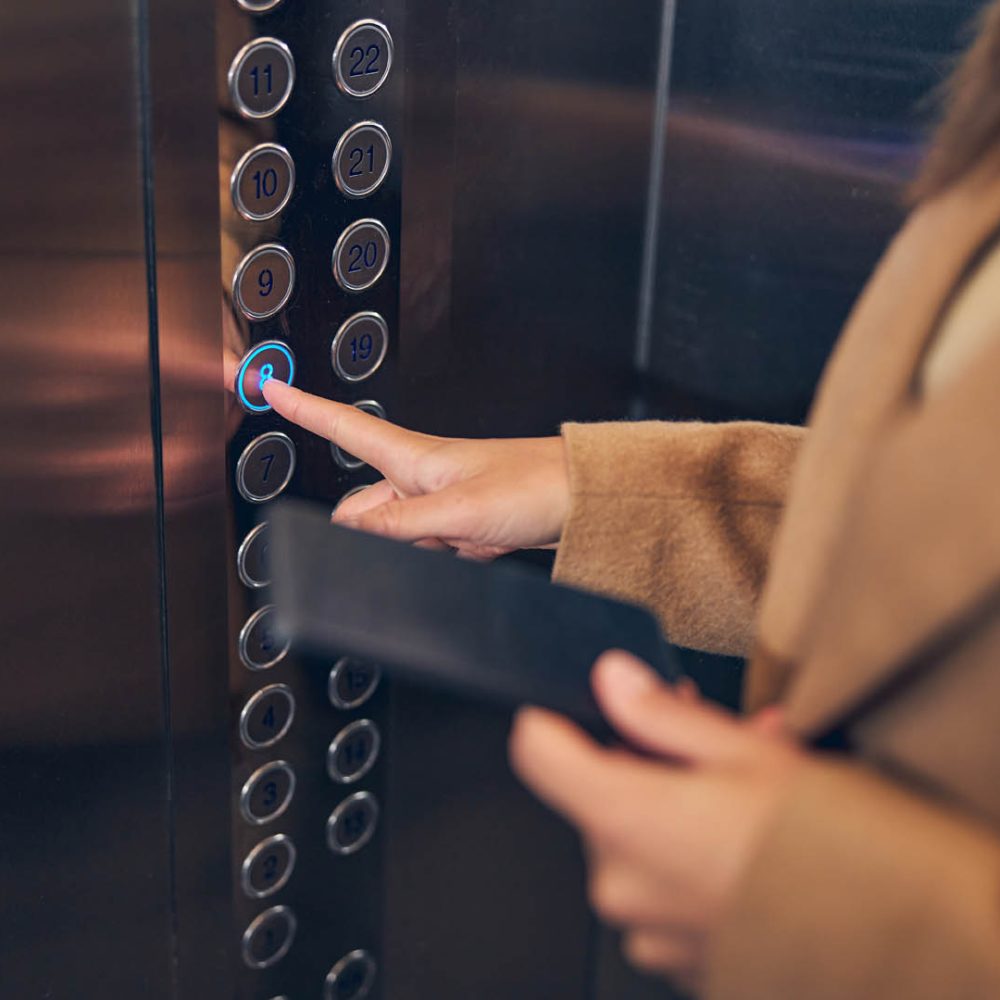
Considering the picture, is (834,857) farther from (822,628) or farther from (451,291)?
(451,291)

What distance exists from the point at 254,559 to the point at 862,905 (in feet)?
1.62

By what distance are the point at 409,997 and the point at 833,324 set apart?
62 cm

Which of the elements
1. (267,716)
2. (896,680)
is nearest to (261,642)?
(267,716)

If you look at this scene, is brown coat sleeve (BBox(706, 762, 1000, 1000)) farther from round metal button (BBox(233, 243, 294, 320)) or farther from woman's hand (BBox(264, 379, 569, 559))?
round metal button (BBox(233, 243, 294, 320))

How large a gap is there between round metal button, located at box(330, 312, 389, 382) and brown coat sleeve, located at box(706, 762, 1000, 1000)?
0.48 metres

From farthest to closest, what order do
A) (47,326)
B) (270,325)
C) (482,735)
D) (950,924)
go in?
(482,735)
(270,325)
(47,326)
(950,924)

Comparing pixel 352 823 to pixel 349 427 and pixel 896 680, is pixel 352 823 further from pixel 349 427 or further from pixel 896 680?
pixel 896 680

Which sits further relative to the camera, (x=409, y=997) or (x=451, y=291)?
(x=409, y=997)

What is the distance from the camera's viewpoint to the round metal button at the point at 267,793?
0.92 meters

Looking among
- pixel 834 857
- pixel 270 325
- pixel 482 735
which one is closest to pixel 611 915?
pixel 834 857

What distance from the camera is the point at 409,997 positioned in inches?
44.6

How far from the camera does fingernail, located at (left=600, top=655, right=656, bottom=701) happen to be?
0.52 m

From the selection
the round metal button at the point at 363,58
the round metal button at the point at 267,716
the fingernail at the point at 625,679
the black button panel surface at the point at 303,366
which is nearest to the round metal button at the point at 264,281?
the black button panel surface at the point at 303,366

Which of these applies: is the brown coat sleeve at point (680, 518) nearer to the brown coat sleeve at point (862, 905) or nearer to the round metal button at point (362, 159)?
the round metal button at point (362, 159)
